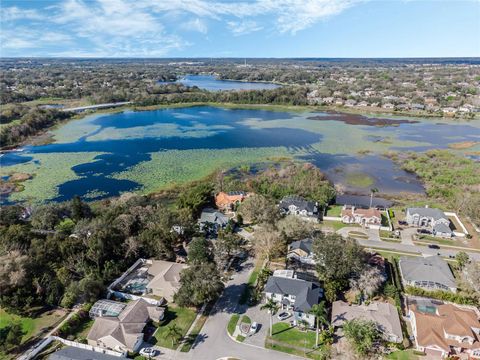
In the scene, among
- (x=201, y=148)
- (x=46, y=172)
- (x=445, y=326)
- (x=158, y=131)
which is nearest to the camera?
(x=445, y=326)

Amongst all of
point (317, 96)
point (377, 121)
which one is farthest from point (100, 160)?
point (317, 96)

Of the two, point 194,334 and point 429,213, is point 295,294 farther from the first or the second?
point 429,213

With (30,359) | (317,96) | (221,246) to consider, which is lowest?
(30,359)

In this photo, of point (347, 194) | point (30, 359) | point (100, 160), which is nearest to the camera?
Answer: point (30, 359)

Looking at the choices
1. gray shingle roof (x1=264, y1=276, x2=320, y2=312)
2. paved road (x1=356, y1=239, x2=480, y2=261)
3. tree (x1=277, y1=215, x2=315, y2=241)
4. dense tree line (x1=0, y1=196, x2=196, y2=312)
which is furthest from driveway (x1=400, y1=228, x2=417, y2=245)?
dense tree line (x1=0, y1=196, x2=196, y2=312)

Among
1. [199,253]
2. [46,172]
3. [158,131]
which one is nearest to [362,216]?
[199,253]

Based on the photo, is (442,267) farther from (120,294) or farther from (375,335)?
(120,294)

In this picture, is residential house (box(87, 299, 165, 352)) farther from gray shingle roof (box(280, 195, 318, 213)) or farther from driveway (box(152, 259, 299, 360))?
gray shingle roof (box(280, 195, 318, 213))
